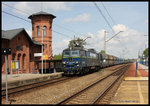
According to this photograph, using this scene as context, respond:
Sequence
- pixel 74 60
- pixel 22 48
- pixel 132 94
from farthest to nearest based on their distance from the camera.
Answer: pixel 22 48 → pixel 74 60 → pixel 132 94

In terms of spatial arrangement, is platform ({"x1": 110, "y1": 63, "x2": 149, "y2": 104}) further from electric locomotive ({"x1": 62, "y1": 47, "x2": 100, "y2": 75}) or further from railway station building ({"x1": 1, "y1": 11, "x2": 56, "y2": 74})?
railway station building ({"x1": 1, "y1": 11, "x2": 56, "y2": 74})

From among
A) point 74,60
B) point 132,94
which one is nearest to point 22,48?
point 74,60

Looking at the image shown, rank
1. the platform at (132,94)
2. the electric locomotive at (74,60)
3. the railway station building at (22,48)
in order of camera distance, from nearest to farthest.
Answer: the platform at (132,94) < the electric locomotive at (74,60) < the railway station building at (22,48)

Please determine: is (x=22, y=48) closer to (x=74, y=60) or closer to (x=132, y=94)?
(x=74, y=60)

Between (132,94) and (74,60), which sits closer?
(132,94)

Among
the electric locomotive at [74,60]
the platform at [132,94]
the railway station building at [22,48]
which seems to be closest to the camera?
the platform at [132,94]

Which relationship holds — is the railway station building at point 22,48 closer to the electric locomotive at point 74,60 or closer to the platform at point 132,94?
the electric locomotive at point 74,60

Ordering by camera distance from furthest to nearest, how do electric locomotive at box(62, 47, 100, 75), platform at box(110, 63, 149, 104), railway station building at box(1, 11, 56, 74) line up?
1. railway station building at box(1, 11, 56, 74)
2. electric locomotive at box(62, 47, 100, 75)
3. platform at box(110, 63, 149, 104)

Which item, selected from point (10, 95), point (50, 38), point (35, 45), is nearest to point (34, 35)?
point (50, 38)

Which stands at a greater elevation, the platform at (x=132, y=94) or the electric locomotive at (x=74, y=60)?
the electric locomotive at (x=74, y=60)

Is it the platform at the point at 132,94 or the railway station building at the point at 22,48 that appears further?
the railway station building at the point at 22,48

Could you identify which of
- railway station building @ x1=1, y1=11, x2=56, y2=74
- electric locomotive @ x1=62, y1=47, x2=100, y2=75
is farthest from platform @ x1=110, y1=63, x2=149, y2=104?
railway station building @ x1=1, y1=11, x2=56, y2=74

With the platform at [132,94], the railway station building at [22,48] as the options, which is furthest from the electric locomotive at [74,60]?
the platform at [132,94]

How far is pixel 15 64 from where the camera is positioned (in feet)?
65.4
